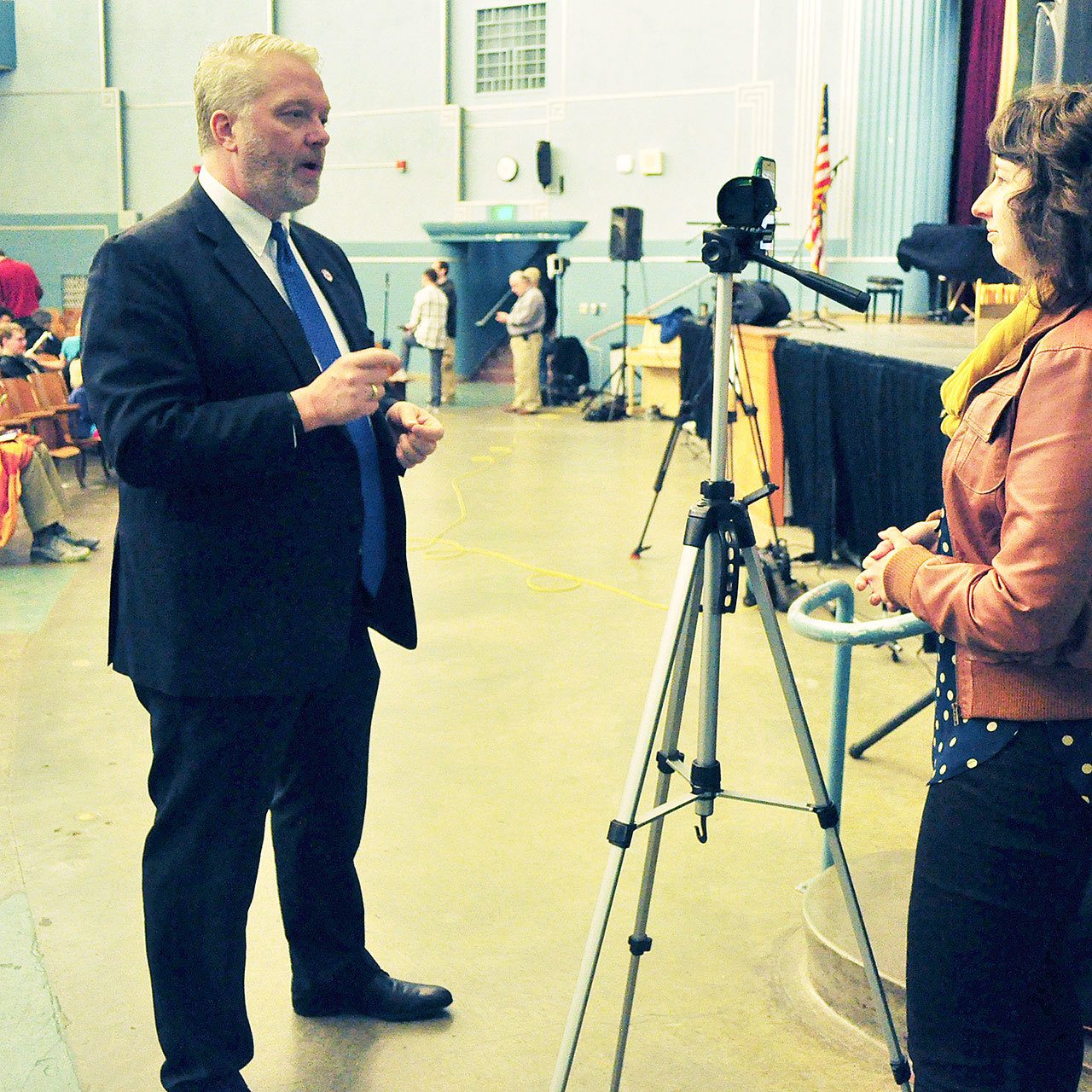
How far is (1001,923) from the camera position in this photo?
131cm

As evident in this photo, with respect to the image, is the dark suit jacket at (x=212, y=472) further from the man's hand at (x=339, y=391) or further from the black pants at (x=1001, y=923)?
the black pants at (x=1001, y=923)

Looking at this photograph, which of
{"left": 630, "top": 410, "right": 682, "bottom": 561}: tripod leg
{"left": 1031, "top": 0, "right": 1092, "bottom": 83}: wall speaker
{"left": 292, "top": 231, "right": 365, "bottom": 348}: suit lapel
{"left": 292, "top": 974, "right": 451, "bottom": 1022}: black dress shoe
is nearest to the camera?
{"left": 292, "top": 231, "right": 365, "bottom": 348}: suit lapel

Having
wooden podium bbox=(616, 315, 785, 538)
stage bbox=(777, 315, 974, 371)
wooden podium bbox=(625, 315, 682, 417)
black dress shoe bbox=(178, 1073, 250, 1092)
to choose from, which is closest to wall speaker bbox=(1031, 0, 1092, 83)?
stage bbox=(777, 315, 974, 371)

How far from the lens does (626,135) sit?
46.8 feet

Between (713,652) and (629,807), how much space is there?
0.26 metres

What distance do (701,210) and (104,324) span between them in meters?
12.9

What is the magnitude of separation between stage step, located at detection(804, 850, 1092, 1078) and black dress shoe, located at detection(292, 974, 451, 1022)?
0.71 meters

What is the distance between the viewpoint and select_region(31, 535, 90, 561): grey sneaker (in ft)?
20.5

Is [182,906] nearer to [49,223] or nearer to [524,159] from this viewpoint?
[524,159]

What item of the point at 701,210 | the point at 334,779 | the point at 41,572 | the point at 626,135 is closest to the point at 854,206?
the point at 701,210

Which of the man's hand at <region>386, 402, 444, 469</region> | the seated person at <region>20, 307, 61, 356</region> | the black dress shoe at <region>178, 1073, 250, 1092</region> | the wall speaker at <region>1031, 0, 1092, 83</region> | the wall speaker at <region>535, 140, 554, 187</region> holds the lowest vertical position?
the black dress shoe at <region>178, 1073, 250, 1092</region>

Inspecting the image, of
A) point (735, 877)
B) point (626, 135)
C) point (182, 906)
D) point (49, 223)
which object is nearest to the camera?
point (182, 906)

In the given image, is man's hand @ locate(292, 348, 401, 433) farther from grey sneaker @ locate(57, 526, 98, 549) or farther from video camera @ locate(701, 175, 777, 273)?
grey sneaker @ locate(57, 526, 98, 549)

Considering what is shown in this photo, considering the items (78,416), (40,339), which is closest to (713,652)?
(78,416)
